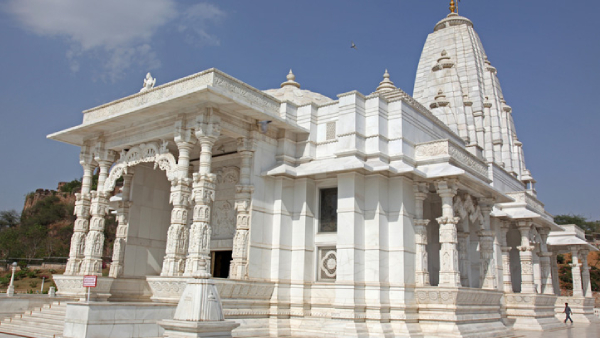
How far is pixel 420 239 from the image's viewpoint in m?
16.4

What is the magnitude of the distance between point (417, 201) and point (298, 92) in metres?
7.12

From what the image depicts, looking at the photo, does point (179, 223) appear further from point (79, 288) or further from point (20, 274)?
point (20, 274)

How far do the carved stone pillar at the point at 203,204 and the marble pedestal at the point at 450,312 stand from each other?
21.8 ft

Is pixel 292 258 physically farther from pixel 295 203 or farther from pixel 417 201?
pixel 417 201

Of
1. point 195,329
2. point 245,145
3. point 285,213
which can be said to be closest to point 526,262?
point 285,213

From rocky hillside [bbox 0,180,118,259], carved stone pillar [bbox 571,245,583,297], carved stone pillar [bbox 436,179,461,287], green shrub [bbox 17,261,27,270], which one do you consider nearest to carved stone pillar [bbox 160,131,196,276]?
carved stone pillar [bbox 436,179,461,287]

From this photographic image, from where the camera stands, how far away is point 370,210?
52.7ft

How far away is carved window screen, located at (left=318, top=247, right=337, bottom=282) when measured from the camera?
16.3 meters

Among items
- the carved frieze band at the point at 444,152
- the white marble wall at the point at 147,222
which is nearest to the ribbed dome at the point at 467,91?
the carved frieze band at the point at 444,152

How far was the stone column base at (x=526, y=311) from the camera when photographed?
21.4 meters

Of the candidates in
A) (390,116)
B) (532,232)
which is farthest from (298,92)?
(532,232)

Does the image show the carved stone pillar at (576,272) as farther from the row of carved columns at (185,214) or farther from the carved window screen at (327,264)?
the row of carved columns at (185,214)

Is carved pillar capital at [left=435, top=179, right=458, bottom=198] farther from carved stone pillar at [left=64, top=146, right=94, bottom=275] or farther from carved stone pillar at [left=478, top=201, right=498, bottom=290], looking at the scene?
carved stone pillar at [left=64, top=146, right=94, bottom=275]

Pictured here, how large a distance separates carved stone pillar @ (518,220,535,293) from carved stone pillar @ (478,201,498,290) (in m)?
3.95
